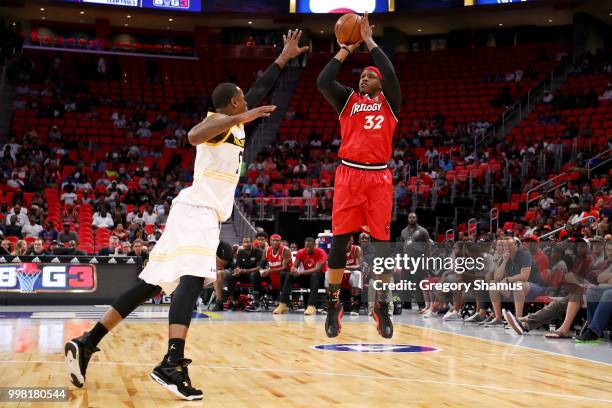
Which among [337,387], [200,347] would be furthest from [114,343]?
[337,387]

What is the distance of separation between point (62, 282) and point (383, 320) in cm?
908

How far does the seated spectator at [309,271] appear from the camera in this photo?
14102mm

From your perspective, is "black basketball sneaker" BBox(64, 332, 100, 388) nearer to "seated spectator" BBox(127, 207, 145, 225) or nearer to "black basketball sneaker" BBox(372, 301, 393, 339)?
"black basketball sneaker" BBox(372, 301, 393, 339)

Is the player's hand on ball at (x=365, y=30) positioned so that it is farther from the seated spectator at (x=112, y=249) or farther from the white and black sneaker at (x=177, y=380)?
→ the seated spectator at (x=112, y=249)

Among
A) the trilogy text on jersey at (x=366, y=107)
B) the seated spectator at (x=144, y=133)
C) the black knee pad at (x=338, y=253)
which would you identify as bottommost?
the black knee pad at (x=338, y=253)

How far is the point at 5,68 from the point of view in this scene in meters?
28.2

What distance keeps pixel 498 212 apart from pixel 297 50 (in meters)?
13.9

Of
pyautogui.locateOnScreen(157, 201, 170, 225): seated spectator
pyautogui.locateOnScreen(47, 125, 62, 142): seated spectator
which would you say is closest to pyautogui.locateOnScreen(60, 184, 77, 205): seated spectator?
pyautogui.locateOnScreen(157, 201, 170, 225): seated spectator

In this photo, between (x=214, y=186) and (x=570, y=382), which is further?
(x=570, y=382)

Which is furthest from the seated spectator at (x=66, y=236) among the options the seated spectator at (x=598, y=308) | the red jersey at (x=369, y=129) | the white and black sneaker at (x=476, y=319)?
the red jersey at (x=369, y=129)

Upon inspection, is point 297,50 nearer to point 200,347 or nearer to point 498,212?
point 200,347

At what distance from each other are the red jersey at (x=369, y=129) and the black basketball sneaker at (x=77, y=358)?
239cm

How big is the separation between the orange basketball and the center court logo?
9.34 feet

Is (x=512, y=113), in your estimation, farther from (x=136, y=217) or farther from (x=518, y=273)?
(x=518, y=273)
